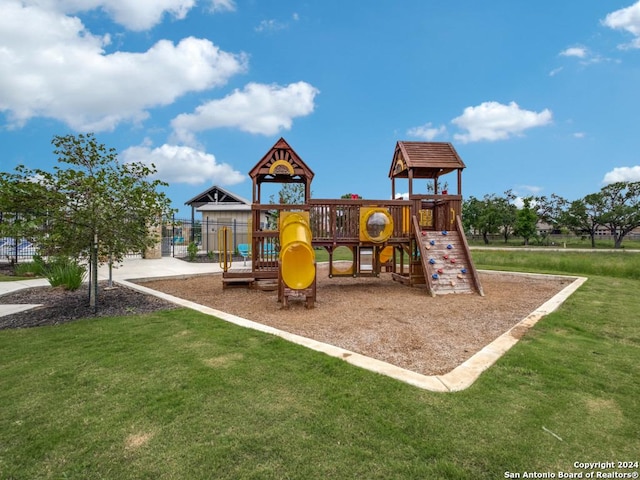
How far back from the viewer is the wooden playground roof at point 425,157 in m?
11.1

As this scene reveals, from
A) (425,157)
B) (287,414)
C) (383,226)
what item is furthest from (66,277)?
(425,157)

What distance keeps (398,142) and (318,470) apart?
1108cm

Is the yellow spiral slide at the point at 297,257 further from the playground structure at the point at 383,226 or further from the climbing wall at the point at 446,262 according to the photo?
the climbing wall at the point at 446,262

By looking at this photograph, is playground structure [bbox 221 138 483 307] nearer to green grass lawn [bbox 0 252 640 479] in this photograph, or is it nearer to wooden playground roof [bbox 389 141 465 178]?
wooden playground roof [bbox 389 141 465 178]

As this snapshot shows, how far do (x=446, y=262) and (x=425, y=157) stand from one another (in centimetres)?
351

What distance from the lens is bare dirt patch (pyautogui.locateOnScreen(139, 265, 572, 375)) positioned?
15.5ft

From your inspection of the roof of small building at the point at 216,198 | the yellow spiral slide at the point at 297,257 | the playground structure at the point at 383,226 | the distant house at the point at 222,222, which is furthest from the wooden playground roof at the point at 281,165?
the roof of small building at the point at 216,198

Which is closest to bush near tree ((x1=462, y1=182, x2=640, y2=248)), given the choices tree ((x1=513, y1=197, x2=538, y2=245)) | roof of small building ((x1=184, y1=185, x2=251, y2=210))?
tree ((x1=513, y1=197, x2=538, y2=245))

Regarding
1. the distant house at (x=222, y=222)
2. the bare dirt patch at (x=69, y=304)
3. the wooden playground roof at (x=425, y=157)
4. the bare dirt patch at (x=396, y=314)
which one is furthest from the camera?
the distant house at (x=222, y=222)

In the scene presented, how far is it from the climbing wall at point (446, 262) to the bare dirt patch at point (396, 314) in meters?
0.46

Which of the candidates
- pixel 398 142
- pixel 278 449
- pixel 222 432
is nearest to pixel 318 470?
pixel 278 449

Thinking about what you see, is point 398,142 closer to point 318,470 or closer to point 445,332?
point 445,332

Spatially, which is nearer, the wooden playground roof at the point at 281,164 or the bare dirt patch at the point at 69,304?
the bare dirt patch at the point at 69,304

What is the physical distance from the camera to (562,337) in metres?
5.18
